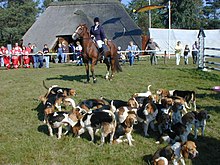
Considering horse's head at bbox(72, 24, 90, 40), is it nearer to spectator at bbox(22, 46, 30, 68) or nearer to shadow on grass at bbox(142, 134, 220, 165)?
shadow on grass at bbox(142, 134, 220, 165)

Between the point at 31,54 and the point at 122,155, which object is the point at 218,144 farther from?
the point at 31,54

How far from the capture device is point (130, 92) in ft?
35.8

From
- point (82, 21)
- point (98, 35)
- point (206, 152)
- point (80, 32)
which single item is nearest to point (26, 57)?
point (82, 21)

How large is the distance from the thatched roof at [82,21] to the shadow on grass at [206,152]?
24.2 m

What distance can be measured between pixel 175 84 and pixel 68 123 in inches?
276

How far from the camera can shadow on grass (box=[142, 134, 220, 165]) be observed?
553 cm

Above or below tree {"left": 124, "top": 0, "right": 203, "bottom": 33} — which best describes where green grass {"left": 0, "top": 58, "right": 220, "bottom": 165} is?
below

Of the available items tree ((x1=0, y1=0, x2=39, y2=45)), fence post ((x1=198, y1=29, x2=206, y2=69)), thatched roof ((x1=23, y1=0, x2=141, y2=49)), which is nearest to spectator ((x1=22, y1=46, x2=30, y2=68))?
thatched roof ((x1=23, y1=0, x2=141, y2=49))

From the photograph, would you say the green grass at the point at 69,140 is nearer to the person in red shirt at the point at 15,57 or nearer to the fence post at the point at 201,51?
the fence post at the point at 201,51

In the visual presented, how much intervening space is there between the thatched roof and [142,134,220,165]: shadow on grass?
24.2m

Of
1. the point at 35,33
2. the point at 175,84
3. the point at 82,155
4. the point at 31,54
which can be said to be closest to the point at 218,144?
the point at 82,155

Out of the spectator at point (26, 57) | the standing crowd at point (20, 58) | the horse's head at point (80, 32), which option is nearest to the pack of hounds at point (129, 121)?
the horse's head at point (80, 32)

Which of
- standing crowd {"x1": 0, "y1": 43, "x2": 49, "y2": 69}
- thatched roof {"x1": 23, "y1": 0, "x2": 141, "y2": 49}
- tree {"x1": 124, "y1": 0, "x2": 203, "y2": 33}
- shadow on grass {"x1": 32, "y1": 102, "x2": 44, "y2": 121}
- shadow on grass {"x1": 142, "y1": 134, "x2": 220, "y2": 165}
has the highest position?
tree {"x1": 124, "y1": 0, "x2": 203, "y2": 33}

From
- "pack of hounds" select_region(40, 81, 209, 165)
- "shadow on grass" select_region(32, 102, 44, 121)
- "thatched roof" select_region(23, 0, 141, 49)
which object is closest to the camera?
"pack of hounds" select_region(40, 81, 209, 165)
